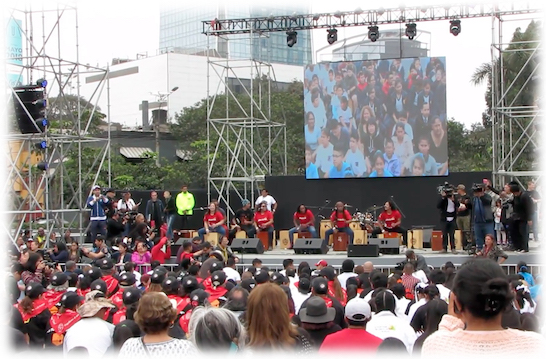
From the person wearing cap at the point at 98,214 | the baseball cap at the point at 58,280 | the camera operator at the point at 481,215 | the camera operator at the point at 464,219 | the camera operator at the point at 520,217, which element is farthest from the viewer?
the person wearing cap at the point at 98,214

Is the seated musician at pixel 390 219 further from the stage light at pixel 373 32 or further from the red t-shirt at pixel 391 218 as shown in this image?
the stage light at pixel 373 32

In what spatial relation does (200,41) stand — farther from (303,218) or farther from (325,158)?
(303,218)

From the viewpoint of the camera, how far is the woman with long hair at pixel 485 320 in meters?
3.03

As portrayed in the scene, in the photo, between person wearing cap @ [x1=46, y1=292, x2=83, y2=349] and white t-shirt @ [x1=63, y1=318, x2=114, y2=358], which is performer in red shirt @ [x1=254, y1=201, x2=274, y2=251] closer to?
person wearing cap @ [x1=46, y1=292, x2=83, y2=349]

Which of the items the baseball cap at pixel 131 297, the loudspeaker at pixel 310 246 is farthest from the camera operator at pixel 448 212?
the baseball cap at pixel 131 297

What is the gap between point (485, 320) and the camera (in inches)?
120

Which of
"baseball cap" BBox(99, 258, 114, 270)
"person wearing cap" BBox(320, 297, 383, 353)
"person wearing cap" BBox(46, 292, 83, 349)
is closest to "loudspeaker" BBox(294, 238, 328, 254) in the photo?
A: "baseball cap" BBox(99, 258, 114, 270)

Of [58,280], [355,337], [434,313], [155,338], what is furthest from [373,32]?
[155,338]

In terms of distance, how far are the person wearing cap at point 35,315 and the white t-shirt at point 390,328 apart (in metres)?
3.10

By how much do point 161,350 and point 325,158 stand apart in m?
18.4

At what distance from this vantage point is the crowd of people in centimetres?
307

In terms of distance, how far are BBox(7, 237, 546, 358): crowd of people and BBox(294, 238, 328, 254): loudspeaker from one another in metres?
7.50

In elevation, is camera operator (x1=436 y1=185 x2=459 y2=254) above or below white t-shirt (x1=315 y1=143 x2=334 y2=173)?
below

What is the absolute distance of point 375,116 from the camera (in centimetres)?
2203
